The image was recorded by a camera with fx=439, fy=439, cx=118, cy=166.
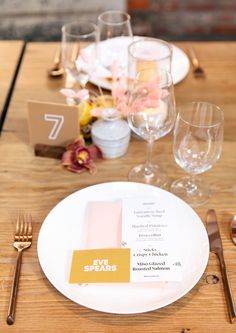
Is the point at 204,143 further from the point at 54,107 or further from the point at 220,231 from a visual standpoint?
the point at 54,107

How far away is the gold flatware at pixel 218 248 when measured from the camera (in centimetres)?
72

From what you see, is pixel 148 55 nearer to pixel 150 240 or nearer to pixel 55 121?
pixel 55 121

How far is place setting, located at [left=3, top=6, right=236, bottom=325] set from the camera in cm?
Answer: 74

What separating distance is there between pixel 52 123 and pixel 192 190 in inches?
14.3

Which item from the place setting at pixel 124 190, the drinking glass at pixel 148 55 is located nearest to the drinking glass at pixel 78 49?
the place setting at pixel 124 190

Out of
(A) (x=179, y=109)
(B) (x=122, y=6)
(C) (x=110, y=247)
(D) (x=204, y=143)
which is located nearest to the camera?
(C) (x=110, y=247)

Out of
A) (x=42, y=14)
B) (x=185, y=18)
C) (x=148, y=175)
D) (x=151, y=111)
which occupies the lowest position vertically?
(x=185, y=18)

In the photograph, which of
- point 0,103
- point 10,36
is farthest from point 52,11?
point 0,103

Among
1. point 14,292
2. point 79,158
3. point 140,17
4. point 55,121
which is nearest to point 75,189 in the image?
point 79,158

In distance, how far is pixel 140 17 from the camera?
9.00ft

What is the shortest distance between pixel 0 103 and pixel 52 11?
1.47 metres

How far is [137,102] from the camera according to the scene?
0.96m

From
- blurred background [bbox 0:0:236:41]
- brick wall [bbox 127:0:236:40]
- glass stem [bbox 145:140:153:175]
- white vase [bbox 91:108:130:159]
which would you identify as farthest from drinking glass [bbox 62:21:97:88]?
brick wall [bbox 127:0:236:40]

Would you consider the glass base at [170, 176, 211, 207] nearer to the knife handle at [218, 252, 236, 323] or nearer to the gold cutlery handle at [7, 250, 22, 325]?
the knife handle at [218, 252, 236, 323]
